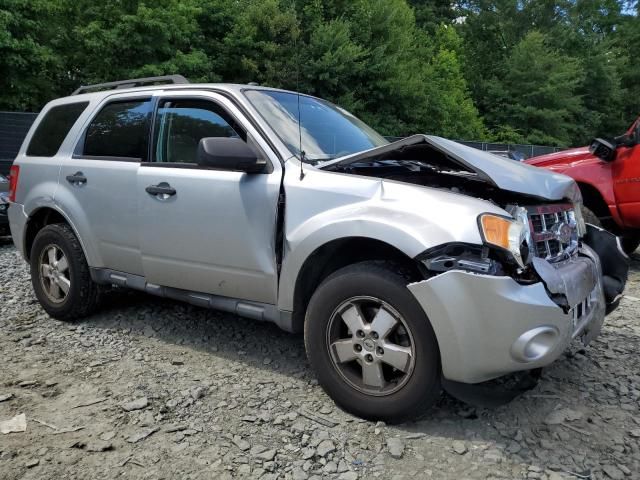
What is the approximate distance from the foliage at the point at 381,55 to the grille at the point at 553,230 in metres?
2.12

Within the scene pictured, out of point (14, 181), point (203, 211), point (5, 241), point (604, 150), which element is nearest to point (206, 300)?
point (203, 211)

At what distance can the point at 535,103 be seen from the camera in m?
36.8

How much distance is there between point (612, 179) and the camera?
6.36m

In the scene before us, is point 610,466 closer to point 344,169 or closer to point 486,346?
point 486,346

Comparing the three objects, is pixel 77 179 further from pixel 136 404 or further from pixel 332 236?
pixel 332 236

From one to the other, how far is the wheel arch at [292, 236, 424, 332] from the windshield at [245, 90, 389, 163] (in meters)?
0.62

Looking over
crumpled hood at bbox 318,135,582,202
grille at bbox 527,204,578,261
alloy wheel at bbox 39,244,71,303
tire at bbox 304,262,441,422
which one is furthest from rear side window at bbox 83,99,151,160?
grille at bbox 527,204,578,261

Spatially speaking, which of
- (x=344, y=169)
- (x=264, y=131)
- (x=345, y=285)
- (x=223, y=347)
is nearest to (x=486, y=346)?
(x=345, y=285)

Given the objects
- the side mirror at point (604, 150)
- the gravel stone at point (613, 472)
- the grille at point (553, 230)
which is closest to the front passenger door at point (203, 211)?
the grille at point (553, 230)

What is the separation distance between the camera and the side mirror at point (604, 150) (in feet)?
20.8

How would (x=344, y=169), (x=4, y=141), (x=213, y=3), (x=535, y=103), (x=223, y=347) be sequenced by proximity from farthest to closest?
(x=535, y=103), (x=213, y=3), (x=4, y=141), (x=223, y=347), (x=344, y=169)

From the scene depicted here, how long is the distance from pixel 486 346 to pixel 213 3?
2230cm

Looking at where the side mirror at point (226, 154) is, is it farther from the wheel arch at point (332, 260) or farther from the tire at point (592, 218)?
the tire at point (592, 218)

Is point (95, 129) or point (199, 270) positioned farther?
point (95, 129)
